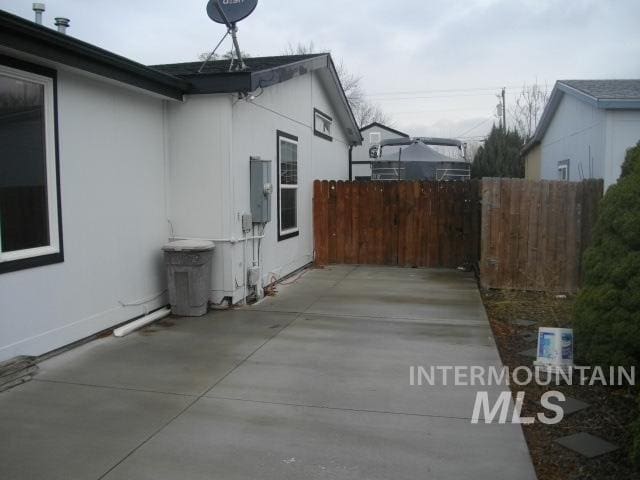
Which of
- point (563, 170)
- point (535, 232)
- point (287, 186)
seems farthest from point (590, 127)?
point (287, 186)

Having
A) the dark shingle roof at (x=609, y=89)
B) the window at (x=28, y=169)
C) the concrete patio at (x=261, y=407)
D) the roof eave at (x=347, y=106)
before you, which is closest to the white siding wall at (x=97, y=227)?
the window at (x=28, y=169)

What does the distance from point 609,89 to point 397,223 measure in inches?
182

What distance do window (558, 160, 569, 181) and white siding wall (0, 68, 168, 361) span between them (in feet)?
29.3

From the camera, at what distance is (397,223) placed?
12.2 metres

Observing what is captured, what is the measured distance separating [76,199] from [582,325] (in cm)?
501

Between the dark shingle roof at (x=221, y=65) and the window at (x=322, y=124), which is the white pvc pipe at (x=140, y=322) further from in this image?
the window at (x=322, y=124)

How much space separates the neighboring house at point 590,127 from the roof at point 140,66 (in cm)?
503

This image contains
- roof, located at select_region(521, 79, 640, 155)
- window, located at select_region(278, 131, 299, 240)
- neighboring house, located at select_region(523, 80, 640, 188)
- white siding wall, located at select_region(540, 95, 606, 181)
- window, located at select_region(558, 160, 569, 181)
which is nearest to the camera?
roof, located at select_region(521, 79, 640, 155)

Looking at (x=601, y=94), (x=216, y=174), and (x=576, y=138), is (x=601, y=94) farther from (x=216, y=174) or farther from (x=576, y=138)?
(x=216, y=174)

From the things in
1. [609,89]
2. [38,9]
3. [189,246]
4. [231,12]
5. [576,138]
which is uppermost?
[231,12]

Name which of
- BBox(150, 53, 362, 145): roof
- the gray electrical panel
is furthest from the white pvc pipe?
BBox(150, 53, 362, 145): roof

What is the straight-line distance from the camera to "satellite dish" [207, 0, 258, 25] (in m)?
8.39

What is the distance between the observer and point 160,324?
23.4ft

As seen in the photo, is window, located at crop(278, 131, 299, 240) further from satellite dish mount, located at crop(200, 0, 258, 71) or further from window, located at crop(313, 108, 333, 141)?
satellite dish mount, located at crop(200, 0, 258, 71)
